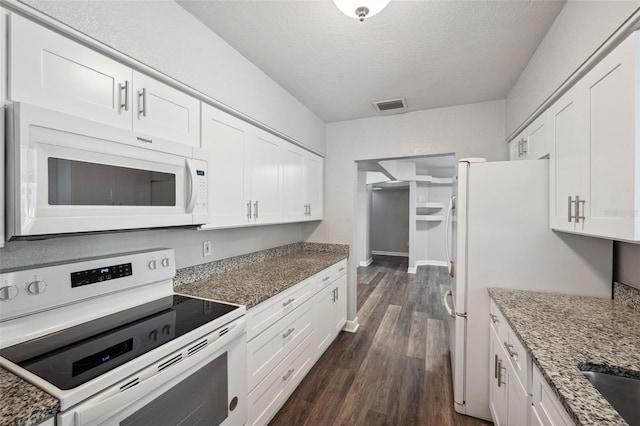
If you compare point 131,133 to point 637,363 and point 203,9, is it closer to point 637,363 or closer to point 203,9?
point 203,9

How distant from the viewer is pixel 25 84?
95cm

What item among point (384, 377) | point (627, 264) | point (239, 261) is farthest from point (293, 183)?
point (627, 264)

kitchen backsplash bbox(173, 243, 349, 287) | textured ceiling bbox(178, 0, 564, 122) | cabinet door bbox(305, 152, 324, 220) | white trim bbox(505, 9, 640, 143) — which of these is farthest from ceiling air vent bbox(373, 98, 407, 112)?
kitchen backsplash bbox(173, 243, 349, 287)

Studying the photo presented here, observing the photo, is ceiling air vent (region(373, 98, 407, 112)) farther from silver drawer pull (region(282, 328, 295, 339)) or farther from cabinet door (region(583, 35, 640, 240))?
silver drawer pull (region(282, 328, 295, 339))

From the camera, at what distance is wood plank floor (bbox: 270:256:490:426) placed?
6.41 ft

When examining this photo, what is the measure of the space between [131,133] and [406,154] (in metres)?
2.64

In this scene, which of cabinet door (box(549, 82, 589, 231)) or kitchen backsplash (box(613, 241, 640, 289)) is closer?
cabinet door (box(549, 82, 589, 231))

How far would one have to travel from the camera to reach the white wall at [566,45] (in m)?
1.11

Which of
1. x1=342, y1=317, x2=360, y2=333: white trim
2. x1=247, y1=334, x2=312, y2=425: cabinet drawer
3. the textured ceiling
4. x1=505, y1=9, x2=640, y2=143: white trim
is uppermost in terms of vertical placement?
the textured ceiling

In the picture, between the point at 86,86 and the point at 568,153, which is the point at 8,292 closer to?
the point at 86,86

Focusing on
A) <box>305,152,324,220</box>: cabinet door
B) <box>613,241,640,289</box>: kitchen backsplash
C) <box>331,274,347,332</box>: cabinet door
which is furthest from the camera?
<box>305,152,324,220</box>: cabinet door

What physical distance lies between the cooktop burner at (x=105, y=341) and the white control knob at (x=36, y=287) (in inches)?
6.6

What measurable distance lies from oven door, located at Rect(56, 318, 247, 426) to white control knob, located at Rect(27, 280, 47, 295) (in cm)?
56

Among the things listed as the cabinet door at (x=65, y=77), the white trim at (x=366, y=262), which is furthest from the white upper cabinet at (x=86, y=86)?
the white trim at (x=366, y=262)
